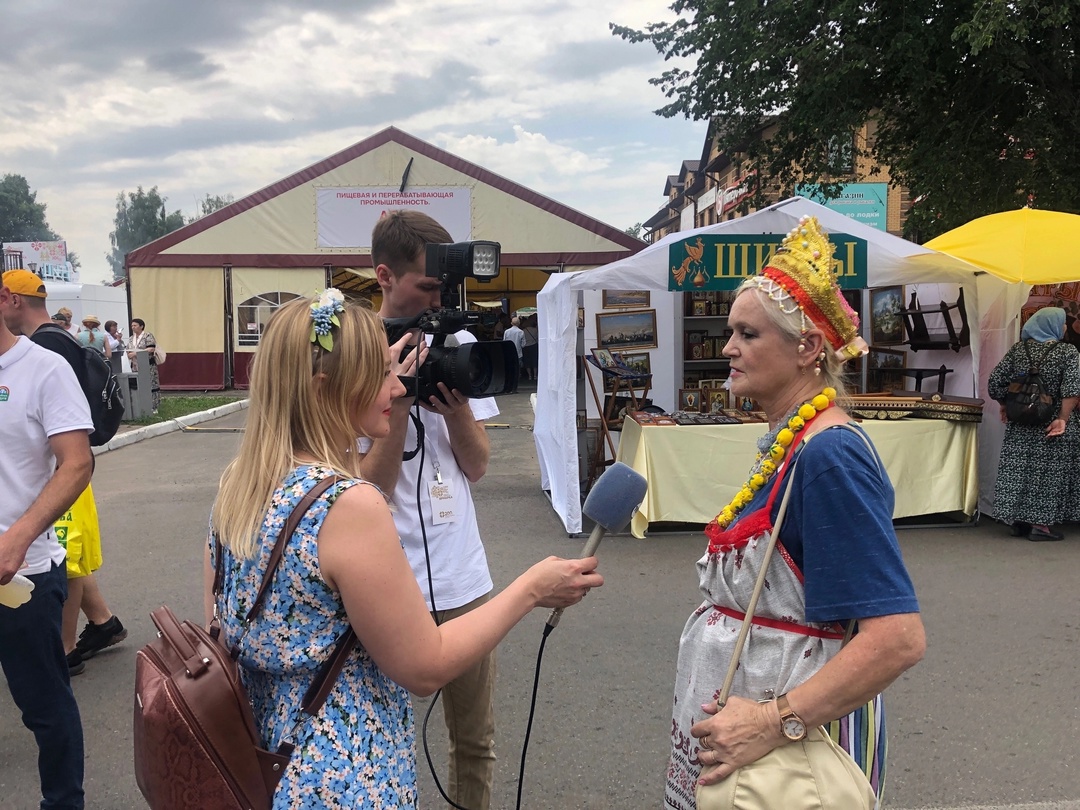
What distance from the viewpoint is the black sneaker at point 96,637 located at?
159 inches

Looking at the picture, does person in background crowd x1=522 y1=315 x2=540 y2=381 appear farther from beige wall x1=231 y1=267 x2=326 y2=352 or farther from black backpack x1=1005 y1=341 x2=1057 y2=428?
black backpack x1=1005 y1=341 x2=1057 y2=428

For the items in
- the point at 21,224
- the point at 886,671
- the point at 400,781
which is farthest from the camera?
the point at 21,224

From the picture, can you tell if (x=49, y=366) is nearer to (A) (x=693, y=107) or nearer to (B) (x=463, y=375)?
(B) (x=463, y=375)

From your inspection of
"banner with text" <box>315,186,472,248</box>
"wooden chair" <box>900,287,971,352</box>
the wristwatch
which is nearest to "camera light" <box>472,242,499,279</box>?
the wristwatch

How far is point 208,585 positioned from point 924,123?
1231cm

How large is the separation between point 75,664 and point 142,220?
89832 mm

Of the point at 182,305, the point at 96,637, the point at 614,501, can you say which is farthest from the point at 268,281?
the point at 614,501

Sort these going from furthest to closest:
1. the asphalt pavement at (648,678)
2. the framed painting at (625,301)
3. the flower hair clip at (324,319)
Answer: the framed painting at (625,301)
the asphalt pavement at (648,678)
the flower hair clip at (324,319)

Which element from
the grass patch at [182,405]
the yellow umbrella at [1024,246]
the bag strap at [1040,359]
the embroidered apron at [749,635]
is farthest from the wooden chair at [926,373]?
the grass patch at [182,405]

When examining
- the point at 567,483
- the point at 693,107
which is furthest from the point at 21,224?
the point at 567,483

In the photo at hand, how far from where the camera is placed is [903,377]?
8133 millimetres

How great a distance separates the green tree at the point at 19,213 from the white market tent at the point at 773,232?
76.5m

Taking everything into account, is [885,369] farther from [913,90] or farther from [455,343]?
[455,343]

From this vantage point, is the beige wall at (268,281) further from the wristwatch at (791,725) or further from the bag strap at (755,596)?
the wristwatch at (791,725)
